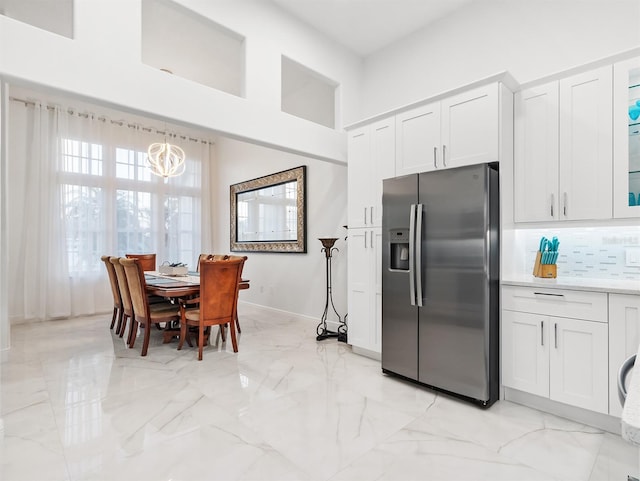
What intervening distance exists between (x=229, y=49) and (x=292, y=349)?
3706mm

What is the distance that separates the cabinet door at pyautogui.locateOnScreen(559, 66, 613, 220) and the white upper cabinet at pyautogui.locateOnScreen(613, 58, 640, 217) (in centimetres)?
3

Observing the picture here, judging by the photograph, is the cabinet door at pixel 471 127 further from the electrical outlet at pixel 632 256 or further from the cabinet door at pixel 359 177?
the electrical outlet at pixel 632 256

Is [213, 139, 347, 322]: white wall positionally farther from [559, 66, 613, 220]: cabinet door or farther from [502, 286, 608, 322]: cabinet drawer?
[559, 66, 613, 220]: cabinet door

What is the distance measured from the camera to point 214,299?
3559mm

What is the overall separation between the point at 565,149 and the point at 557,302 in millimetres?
1124

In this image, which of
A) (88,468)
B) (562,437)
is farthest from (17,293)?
(562,437)

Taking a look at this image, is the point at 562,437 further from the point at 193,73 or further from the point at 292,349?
the point at 193,73

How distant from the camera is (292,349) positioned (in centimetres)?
377

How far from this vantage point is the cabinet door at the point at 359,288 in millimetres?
3447

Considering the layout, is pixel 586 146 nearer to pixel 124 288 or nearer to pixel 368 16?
pixel 368 16

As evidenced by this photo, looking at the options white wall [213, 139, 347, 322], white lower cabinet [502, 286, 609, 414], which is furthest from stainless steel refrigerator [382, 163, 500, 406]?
white wall [213, 139, 347, 322]

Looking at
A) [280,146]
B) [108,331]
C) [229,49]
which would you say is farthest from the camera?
[108,331]

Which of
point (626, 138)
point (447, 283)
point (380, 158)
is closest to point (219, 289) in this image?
point (380, 158)

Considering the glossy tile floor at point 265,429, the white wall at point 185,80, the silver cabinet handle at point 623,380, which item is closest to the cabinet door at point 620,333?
the glossy tile floor at point 265,429
